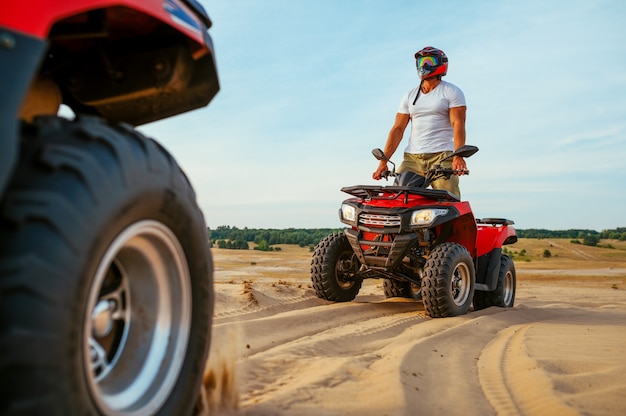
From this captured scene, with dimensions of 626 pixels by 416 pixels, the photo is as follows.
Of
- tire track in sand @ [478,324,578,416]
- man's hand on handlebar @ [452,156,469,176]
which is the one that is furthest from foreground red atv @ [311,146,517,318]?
tire track in sand @ [478,324,578,416]

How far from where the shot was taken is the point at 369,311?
6012 mm

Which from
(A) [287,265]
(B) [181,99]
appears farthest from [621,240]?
(B) [181,99]

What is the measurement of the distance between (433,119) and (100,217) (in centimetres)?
554

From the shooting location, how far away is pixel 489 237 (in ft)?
22.9

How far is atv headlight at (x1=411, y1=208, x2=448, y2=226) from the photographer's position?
18.9ft

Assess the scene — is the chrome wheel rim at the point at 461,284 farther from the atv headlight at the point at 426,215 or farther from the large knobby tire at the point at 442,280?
the atv headlight at the point at 426,215

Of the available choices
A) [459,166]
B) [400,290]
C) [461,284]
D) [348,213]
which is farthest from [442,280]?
[400,290]

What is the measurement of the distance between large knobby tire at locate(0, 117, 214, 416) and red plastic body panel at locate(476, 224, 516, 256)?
538 cm

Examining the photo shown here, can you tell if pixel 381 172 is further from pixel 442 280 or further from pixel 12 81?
pixel 12 81

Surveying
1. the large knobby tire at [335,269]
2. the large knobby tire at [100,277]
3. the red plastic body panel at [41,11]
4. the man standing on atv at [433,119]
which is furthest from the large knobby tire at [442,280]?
the red plastic body panel at [41,11]

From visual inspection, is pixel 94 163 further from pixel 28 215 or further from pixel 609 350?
pixel 609 350

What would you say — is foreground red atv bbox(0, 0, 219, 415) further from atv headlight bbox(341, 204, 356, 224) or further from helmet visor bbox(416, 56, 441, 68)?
helmet visor bbox(416, 56, 441, 68)

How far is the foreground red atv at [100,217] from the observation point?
120cm

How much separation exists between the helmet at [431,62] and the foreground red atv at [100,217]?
4455mm
